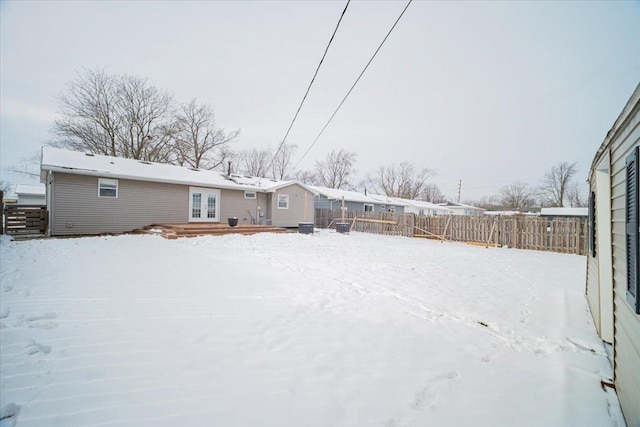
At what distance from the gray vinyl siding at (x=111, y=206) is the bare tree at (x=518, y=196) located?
5060cm

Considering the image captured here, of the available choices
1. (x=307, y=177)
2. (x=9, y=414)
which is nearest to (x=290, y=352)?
(x=9, y=414)

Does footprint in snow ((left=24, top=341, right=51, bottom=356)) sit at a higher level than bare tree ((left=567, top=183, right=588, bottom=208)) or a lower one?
lower

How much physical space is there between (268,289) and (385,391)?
2859 mm

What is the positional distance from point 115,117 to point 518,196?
5948 cm

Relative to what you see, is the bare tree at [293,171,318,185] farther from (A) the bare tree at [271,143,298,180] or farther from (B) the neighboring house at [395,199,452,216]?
(B) the neighboring house at [395,199,452,216]

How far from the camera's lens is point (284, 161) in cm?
3831

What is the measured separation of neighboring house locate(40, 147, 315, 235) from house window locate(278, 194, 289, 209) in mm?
544

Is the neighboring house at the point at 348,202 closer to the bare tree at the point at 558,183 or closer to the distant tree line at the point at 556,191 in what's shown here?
the distant tree line at the point at 556,191

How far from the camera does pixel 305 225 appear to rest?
590 inches

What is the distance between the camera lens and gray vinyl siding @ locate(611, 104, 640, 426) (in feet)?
5.24

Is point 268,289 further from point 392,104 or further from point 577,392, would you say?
point 392,104

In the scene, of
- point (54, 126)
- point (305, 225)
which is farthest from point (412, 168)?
point (54, 126)

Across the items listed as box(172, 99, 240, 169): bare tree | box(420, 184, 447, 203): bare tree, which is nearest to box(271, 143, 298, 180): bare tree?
box(172, 99, 240, 169): bare tree

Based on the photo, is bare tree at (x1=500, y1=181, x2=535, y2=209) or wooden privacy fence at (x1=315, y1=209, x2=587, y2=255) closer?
wooden privacy fence at (x1=315, y1=209, x2=587, y2=255)
